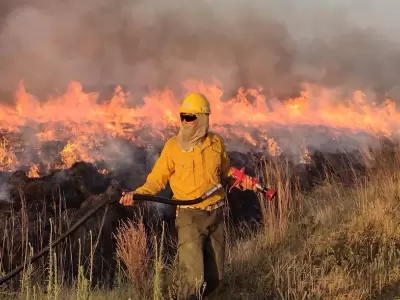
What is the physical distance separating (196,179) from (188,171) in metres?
0.10

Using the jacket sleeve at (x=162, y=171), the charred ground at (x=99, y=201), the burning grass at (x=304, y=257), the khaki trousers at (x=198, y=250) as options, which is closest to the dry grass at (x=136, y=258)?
the burning grass at (x=304, y=257)

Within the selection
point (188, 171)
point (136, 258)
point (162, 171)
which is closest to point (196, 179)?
point (188, 171)

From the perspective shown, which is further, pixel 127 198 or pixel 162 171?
pixel 162 171

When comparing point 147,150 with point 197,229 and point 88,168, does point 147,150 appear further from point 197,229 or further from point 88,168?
point 197,229

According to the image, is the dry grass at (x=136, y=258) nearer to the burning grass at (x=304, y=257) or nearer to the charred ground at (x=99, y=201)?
the burning grass at (x=304, y=257)

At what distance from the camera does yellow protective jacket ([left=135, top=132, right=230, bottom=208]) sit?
4098 millimetres

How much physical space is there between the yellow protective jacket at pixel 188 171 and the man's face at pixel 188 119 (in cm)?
19

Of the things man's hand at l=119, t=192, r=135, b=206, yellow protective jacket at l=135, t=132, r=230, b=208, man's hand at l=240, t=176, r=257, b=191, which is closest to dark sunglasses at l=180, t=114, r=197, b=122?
yellow protective jacket at l=135, t=132, r=230, b=208

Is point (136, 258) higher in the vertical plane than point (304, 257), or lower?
higher

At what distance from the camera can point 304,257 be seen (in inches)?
201

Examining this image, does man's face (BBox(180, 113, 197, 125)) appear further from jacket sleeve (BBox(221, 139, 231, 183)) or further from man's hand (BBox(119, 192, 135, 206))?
man's hand (BBox(119, 192, 135, 206))

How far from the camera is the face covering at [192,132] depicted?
4098 millimetres

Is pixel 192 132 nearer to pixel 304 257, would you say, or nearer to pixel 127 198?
pixel 127 198

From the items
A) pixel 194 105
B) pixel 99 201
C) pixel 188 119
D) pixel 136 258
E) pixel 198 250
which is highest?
pixel 194 105
